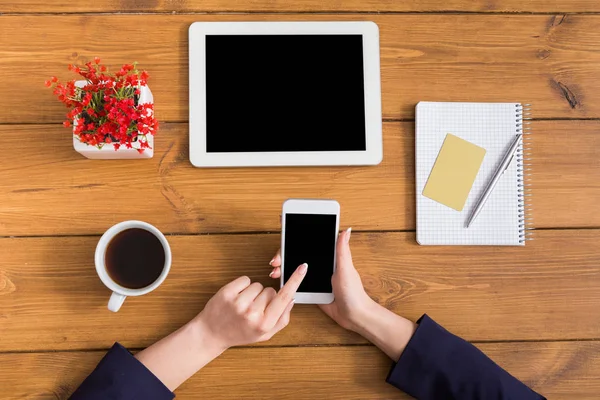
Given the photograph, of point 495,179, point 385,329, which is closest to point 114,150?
point 385,329

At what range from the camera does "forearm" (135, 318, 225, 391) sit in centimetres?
78

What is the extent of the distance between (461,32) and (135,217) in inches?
28.7

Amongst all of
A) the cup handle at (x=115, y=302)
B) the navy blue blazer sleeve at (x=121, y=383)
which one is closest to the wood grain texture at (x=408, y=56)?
the cup handle at (x=115, y=302)

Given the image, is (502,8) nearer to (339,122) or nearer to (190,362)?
(339,122)

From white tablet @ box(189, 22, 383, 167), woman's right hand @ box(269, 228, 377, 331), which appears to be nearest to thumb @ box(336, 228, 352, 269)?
woman's right hand @ box(269, 228, 377, 331)

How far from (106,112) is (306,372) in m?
0.57

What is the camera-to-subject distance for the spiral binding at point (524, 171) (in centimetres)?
86

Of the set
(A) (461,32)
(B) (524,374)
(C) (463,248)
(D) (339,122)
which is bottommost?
(B) (524,374)

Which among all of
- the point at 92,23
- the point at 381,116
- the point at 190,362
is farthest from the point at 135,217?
the point at 381,116

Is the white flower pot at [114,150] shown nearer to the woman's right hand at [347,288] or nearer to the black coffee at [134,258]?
the black coffee at [134,258]

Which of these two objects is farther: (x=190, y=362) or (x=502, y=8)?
(x=502, y=8)

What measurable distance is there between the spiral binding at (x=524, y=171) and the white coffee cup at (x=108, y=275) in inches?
25.8

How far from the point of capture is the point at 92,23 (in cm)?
86

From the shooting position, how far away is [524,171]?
873 mm
